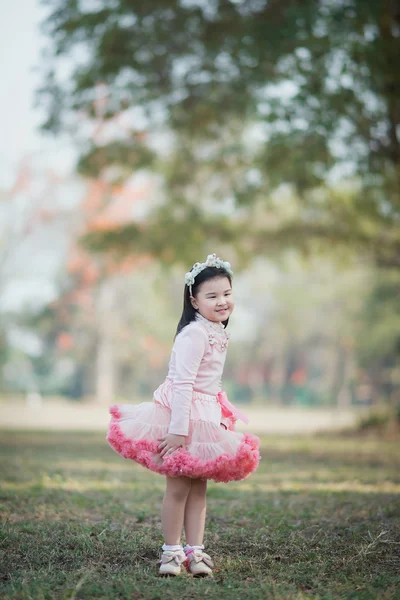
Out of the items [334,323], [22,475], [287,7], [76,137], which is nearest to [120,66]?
[76,137]

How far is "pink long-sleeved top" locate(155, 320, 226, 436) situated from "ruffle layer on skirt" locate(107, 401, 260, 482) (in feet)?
0.33

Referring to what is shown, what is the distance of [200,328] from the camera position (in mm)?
3488

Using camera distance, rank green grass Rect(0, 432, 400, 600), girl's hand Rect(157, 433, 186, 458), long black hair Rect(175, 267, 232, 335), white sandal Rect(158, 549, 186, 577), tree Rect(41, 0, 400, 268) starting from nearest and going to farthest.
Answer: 1. green grass Rect(0, 432, 400, 600)
2. white sandal Rect(158, 549, 186, 577)
3. girl's hand Rect(157, 433, 186, 458)
4. long black hair Rect(175, 267, 232, 335)
5. tree Rect(41, 0, 400, 268)

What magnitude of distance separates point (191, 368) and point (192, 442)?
360 mm

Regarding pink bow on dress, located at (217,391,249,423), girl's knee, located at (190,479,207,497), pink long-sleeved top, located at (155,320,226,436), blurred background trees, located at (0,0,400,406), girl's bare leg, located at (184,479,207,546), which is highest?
blurred background trees, located at (0,0,400,406)

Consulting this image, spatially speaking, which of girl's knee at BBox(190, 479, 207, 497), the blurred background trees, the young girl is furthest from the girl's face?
the blurred background trees

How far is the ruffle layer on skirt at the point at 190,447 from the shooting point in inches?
128

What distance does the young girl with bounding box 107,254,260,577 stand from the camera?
3.29 meters

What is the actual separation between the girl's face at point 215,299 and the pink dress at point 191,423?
0.19 feet

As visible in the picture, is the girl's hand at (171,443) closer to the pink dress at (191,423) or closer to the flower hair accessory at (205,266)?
the pink dress at (191,423)

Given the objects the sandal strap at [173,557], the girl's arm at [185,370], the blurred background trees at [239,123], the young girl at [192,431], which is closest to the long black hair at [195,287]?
the young girl at [192,431]

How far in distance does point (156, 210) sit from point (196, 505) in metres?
10.2

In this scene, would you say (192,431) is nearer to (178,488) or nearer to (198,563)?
(178,488)

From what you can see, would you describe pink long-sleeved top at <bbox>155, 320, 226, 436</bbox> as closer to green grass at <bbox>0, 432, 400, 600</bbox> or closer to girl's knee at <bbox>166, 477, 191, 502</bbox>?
girl's knee at <bbox>166, 477, 191, 502</bbox>
